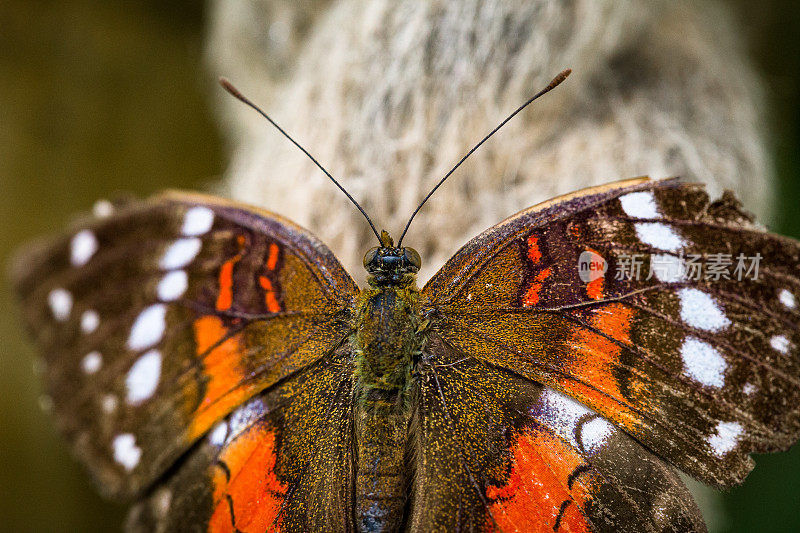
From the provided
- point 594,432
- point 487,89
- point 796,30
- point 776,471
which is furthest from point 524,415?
point 796,30

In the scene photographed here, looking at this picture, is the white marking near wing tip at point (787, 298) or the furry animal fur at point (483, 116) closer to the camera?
the white marking near wing tip at point (787, 298)

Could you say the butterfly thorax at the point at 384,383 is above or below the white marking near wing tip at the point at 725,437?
above

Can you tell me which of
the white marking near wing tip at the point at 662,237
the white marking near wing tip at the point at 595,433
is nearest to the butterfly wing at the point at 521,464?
the white marking near wing tip at the point at 595,433

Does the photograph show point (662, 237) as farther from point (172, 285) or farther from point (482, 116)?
point (172, 285)

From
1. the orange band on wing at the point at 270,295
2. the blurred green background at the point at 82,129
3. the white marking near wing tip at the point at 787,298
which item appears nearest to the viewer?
the white marking near wing tip at the point at 787,298

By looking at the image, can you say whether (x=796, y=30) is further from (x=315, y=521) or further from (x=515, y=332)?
(x=315, y=521)

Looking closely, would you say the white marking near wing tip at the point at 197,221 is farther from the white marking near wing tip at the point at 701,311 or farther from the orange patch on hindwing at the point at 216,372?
the white marking near wing tip at the point at 701,311

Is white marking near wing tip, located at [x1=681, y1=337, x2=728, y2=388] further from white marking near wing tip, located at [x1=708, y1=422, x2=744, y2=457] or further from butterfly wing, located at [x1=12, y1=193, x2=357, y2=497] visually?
butterfly wing, located at [x1=12, y1=193, x2=357, y2=497]

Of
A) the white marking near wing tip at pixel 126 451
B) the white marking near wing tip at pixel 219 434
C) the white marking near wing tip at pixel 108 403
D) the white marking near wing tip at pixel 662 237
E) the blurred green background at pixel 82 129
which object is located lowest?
the white marking near wing tip at pixel 662 237

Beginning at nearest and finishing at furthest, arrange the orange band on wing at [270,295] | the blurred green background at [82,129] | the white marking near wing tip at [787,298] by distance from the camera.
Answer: the white marking near wing tip at [787,298]
the orange band on wing at [270,295]
the blurred green background at [82,129]

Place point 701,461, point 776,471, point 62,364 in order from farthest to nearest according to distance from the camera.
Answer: point 776,471
point 62,364
point 701,461
